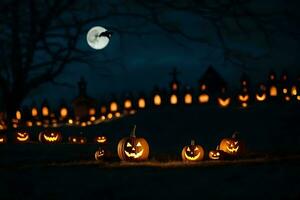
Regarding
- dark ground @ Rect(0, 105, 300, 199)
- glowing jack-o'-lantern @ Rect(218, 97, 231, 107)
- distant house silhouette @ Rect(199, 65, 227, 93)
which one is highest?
distant house silhouette @ Rect(199, 65, 227, 93)

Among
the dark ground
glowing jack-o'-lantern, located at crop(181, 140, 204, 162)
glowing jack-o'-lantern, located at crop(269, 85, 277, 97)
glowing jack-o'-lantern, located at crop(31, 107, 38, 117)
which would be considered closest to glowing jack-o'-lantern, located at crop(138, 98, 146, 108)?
glowing jack-o'-lantern, located at crop(31, 107, 38, 117)

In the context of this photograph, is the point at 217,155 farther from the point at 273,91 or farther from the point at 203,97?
the point at 203,97

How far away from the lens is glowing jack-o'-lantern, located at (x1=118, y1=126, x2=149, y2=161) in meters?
11.4

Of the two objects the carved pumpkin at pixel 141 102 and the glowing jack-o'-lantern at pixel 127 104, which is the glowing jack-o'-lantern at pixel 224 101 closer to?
the carved pumpkin at pixel 141 102

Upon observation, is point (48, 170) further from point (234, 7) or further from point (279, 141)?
point (279, 141)

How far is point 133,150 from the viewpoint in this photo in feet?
37.3

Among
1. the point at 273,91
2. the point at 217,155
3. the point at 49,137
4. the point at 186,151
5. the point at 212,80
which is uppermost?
the point at 212,80

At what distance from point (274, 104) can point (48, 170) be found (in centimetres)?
1629

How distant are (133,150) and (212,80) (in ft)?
74.4

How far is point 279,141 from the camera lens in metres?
16.6

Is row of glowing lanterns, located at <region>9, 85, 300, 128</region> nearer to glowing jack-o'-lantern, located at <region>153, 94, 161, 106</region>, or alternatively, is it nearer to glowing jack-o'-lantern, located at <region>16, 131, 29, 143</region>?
glowing jack-o'-lantern, located at <region>153, 94, 161, 106</region>

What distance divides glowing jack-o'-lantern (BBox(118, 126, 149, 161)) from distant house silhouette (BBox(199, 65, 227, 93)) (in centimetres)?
2122

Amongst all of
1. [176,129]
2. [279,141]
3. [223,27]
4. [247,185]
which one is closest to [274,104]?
[176,129]

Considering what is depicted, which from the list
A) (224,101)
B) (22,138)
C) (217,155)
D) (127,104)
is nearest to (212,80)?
(127,104)
